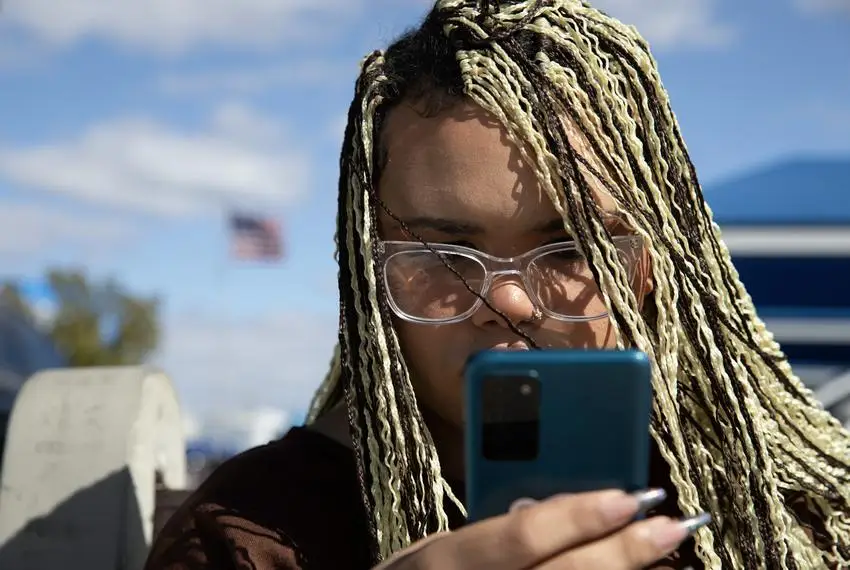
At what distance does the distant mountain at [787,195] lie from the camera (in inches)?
182

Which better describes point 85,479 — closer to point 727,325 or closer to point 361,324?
point 361,324

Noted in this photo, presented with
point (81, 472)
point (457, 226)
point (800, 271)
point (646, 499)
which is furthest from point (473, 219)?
point (800, 271)

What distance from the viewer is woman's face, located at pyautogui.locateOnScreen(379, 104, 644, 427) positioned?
1402mm

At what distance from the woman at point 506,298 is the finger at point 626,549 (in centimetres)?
50

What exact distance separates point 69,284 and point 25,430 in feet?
125

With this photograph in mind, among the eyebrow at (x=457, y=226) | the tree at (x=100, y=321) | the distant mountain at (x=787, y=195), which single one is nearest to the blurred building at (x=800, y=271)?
the distant mountain at (x=787, y=195)

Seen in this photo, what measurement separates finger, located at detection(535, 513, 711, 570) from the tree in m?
34.1

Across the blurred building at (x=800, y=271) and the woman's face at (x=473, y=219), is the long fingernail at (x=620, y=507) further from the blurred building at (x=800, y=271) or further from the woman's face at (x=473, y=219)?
the blurred building at (x=800, y=271)

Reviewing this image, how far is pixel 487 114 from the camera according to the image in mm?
1452

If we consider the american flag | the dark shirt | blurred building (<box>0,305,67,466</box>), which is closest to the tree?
the american flag

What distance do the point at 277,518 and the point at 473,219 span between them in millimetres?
509

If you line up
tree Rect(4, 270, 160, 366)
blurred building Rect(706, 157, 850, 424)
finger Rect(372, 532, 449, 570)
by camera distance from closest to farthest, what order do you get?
finger Rect(372, 532, 449, 570) → blurred building Rect(706, 157, 850, 424) → tree Rect(4, 270, 160, 366)

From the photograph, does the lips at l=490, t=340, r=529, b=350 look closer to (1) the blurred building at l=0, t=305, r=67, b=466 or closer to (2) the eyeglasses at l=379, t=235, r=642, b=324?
(2) the eyeglasses at l=379, t=235, r=642, b=324

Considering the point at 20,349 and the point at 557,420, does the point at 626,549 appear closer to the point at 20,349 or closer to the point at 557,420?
the point at 557,420
